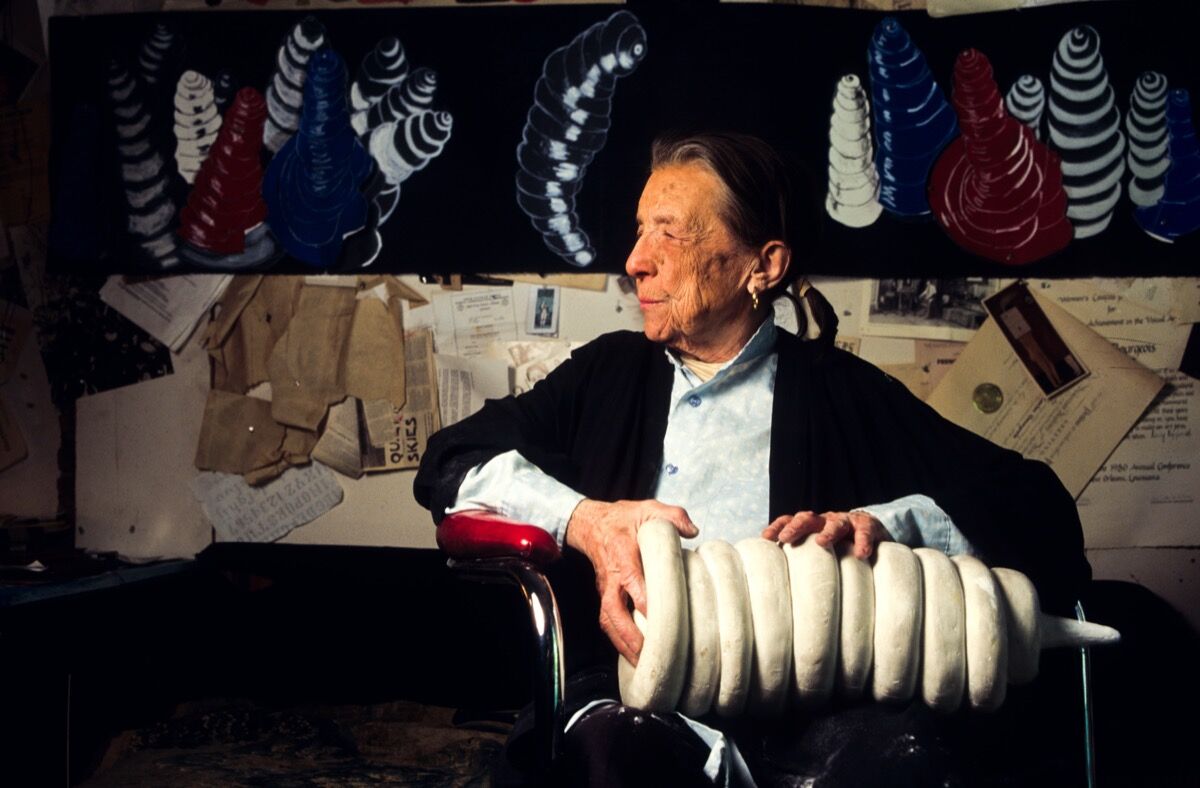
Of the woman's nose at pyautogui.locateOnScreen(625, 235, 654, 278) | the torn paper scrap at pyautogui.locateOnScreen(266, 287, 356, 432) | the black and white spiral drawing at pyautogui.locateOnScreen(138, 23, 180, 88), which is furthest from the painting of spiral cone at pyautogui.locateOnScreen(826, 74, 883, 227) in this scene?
the black and white spiral drawing at pyautogui.locateOnScreen(138, 23, 180, 88)

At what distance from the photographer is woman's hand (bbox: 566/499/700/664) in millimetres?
1211

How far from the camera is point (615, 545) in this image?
4.25 feet

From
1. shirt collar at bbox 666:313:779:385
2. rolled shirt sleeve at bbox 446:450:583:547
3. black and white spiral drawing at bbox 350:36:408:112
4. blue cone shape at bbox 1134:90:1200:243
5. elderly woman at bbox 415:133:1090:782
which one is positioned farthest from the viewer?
black and white spiral drawing at bbox 350:36:408:112

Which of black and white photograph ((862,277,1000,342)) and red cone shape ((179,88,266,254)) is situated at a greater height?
red cone shape ((179,88,266,254))

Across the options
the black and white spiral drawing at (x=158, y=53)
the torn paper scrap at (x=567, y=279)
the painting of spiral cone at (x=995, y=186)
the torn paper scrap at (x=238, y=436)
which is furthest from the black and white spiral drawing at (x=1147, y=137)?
the black and white spiral drawing at (x=158, y=53)

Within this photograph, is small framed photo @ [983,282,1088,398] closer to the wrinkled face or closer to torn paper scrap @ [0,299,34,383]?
the wrinkled face

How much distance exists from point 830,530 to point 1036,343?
4.72 ft

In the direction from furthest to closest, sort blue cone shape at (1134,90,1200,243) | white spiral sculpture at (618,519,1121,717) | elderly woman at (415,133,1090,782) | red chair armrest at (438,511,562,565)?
blue cone shape at (1134,90,1200,243)
elderly woman at (415,133,1090,782)
red chair armrest at (438,511,562,565)
white spiral sculpture at (618,519,1121,717)

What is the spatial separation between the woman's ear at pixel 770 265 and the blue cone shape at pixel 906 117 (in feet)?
2.40

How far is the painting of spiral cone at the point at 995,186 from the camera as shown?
239cm

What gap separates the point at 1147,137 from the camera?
2389mm

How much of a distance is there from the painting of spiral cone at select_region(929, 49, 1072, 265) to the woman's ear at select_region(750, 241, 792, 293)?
2.57 ft

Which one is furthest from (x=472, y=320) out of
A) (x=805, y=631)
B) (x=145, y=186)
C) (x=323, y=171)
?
(x=805, y=631)

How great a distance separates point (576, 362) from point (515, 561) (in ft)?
2.04
